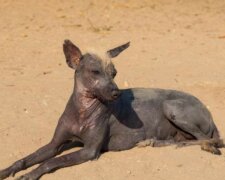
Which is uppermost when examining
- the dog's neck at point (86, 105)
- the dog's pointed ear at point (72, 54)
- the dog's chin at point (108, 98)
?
the dog's pointed ear at point (72, 54)

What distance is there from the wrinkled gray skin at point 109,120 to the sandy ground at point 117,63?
0.17 meters

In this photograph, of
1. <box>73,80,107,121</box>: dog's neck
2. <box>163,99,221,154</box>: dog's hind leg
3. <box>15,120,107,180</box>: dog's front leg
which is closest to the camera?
<box>15,120,107,180</box>: dog's front leg

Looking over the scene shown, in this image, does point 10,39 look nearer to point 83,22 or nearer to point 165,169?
point 83,22

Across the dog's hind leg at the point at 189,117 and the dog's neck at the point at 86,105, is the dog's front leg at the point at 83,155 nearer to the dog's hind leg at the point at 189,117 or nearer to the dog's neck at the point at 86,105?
the dog's neck at the point at 86,105

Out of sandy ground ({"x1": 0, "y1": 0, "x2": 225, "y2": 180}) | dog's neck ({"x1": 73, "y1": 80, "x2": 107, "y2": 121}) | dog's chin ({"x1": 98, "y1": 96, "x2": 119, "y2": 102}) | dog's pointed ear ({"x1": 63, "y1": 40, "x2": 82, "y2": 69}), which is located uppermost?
dog's pointed ear ({"x1": 63, "y1": 40, "x2": 82, "y2": 69})

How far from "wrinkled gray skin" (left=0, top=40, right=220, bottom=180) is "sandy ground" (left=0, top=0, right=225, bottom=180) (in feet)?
0.54

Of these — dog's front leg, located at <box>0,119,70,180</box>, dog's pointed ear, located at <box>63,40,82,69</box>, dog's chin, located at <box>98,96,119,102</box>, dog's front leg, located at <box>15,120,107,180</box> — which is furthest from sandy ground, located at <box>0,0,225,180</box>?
dog's pointed ear, located at <box>63,40,82,69</box>

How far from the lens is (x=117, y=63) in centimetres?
1130

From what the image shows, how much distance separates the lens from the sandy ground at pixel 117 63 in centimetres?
685

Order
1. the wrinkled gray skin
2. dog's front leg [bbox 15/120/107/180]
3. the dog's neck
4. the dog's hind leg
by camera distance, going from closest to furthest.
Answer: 1. dog's front leg [bbox 15/120/107/180]
2. the wrinkled gray skin
3. the dog's neck
4. the dog's hind leg

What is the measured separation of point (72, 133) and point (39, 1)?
27.9ft

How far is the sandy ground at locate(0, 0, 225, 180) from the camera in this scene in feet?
22.5

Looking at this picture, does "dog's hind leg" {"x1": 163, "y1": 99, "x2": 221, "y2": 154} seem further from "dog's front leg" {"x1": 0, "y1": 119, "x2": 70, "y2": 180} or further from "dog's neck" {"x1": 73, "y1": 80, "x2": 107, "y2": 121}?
"dog's front leg" {"x1": 0, "y1": 119, "x2": 70, "y2": 180}

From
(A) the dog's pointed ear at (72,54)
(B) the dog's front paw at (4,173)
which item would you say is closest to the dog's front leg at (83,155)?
(B) the dog's front paw at (4,173)
